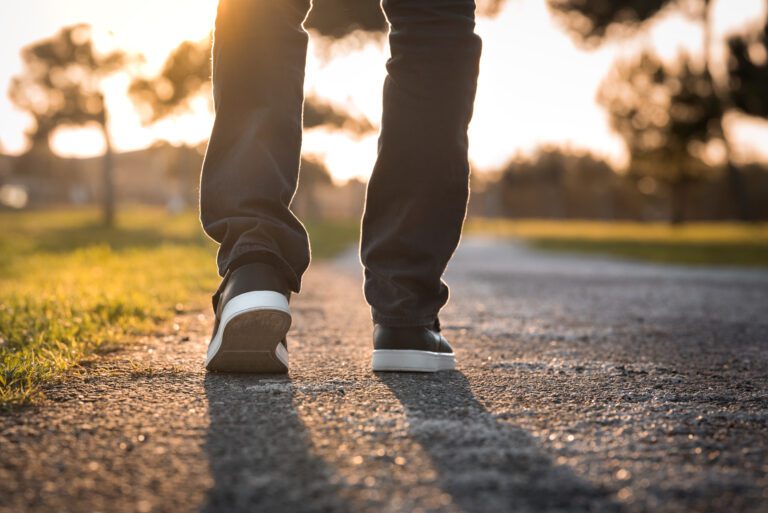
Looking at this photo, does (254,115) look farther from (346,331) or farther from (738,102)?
(738,102)

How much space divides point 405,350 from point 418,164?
0.41 m

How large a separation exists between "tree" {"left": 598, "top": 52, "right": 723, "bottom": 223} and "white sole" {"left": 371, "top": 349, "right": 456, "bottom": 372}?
2310 centimetres

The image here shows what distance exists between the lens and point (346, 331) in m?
2.38

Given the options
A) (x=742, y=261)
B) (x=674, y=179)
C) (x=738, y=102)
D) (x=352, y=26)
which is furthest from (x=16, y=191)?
(x=352, y=26)

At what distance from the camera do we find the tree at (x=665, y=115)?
2298 cm

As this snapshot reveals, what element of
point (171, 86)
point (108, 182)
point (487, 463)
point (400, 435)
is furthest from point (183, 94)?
point (487, 463)

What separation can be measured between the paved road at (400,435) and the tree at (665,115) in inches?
905

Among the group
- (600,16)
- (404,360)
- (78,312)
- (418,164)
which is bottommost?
(78,312)

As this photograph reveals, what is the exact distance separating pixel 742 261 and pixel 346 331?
8.53 meters

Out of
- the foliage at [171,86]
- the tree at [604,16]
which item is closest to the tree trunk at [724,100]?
the tree at [604,16]

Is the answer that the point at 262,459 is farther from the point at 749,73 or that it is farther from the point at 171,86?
the point at 171,86

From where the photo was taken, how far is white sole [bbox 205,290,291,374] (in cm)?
148

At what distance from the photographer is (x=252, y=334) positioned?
1.49m

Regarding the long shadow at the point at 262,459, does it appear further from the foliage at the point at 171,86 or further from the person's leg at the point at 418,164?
the foliage at the point at 171,86
